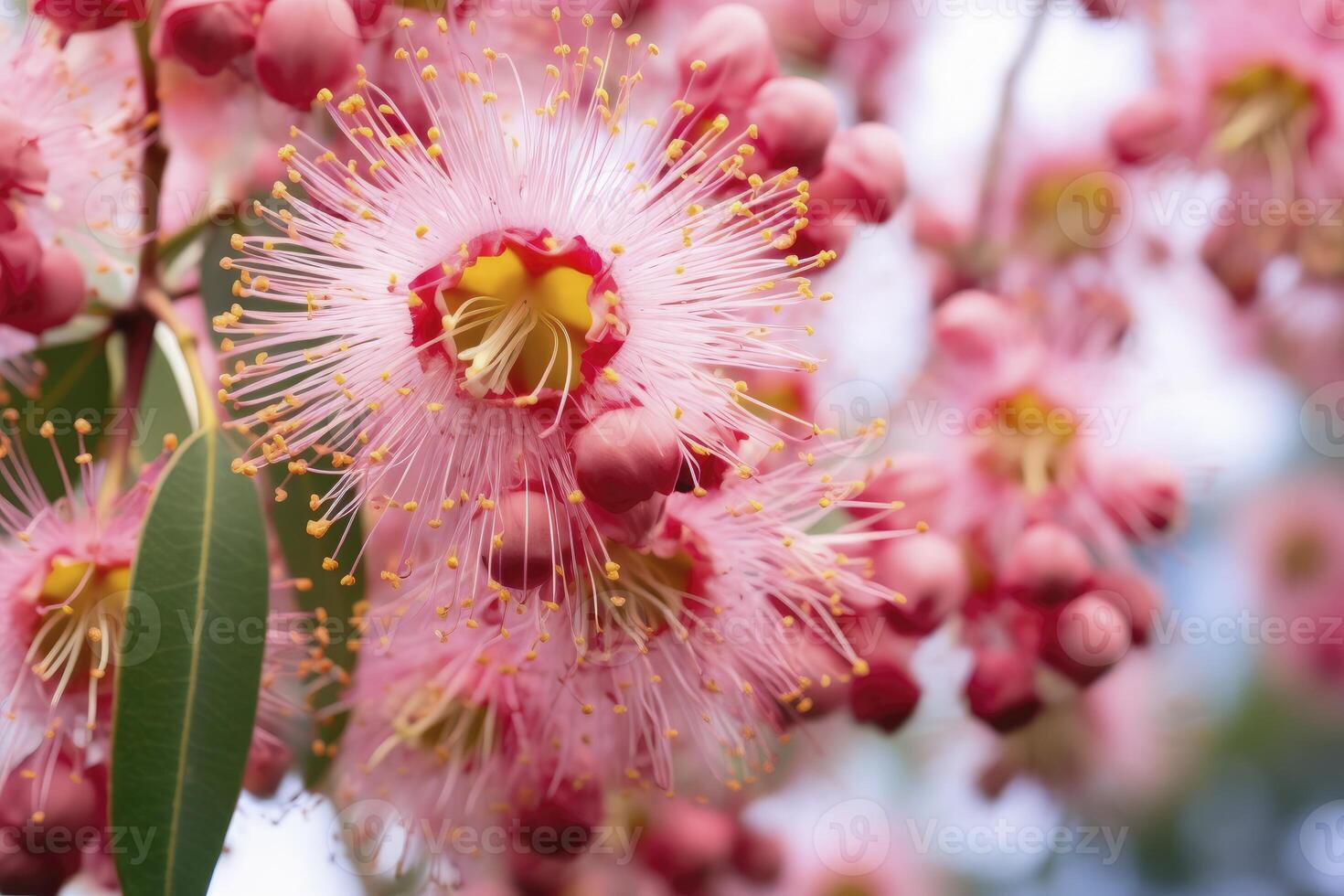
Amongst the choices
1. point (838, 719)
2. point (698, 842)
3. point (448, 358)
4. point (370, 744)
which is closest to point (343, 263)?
point (448, 358)

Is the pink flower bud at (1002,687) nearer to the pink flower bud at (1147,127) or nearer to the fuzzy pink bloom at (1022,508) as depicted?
the fuzzy pink bloom at (1022,508)

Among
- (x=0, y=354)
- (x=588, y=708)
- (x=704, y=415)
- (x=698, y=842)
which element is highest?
(x=704, y=415)

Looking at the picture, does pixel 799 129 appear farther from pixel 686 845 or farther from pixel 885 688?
pixel 686 845

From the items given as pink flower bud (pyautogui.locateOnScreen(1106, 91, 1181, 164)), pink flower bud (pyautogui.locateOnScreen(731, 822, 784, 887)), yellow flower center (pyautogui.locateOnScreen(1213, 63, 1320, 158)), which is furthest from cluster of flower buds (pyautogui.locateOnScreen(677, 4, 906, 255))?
pink flower bud (pyautogui.locateOnScreen(731, 822, 784, 887))

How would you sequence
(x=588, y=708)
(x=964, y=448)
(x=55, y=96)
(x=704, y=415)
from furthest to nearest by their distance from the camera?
1. (x=964, y=448)
2. (x=55, y=96)
3. (x=588, y=708)
4. (x=704, y=415)

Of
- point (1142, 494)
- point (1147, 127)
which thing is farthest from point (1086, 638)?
point (1147, 127)

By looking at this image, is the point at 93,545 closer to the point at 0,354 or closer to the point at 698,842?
the point at 0,354
